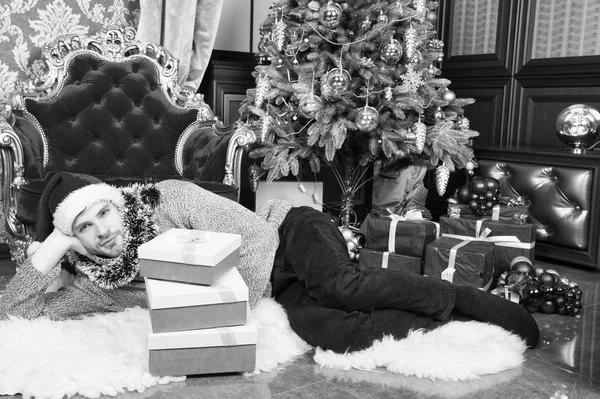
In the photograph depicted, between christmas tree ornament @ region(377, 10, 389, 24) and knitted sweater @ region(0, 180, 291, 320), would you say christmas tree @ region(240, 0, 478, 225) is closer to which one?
christmas tree ornament @ region(377, 10, 389, 24)

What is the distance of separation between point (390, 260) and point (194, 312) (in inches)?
55.7

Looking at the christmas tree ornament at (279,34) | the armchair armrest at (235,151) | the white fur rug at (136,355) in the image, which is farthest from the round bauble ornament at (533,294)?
the christmas tree ornament at (279,34)

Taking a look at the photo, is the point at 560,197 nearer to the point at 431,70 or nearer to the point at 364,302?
the point at 431,70

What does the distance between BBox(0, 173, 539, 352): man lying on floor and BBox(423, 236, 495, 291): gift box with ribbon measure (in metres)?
0.60

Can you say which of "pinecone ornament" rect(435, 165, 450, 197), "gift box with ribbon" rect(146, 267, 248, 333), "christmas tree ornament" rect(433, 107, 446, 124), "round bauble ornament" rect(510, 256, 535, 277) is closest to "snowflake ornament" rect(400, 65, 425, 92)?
"christmas tree ornament" rect(433, 107, 446, 124)

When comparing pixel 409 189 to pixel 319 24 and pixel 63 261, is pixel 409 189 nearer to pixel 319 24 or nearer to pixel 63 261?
pixel 319 24

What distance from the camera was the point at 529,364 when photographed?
7.06 ft

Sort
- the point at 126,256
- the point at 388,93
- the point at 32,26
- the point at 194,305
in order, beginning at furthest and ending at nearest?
the point at 32,26 < the point at 388,93 < the point at 126,256 < the point at 194,305

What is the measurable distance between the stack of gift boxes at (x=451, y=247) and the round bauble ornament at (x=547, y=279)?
0.24 m

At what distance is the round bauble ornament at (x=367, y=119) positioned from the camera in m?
3.38

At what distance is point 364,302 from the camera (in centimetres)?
211

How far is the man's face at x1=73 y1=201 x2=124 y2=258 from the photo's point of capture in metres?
2.05

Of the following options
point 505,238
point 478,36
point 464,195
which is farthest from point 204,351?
point 478,36

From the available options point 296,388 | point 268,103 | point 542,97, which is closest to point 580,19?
point 542,97
